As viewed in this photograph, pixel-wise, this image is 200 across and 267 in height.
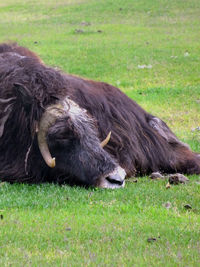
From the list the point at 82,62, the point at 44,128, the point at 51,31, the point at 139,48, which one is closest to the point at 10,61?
the point at 44,128

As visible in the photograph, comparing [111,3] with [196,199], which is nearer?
[196,199]

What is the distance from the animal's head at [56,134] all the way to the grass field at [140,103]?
19 cm

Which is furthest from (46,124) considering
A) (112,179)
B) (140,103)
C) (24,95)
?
(140,103)

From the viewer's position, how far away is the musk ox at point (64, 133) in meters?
5.31

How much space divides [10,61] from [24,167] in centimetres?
106

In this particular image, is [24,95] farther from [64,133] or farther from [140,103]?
[140,103]

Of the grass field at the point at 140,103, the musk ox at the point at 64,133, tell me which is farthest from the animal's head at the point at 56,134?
the grass field at the point at 140,103

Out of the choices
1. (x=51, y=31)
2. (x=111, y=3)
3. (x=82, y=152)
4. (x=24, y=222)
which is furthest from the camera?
(x=111, y=3)

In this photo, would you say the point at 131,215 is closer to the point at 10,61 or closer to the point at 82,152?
the point at 82,152

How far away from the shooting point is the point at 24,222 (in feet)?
13.6

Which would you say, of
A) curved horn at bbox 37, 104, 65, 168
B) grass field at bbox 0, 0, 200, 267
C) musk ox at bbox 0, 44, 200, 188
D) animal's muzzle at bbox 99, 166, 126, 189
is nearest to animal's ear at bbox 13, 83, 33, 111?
musk ox at bbox 0, 44, 200, 188

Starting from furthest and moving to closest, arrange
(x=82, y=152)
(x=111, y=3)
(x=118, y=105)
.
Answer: (x=111, y=3), (x=118, y=105), (x=82, y=152)

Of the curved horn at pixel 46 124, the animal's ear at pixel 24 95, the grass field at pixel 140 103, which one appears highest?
the animal's ear at pixel 24 95

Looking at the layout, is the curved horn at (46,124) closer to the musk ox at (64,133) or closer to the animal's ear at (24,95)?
the musk ox at (64,133)
